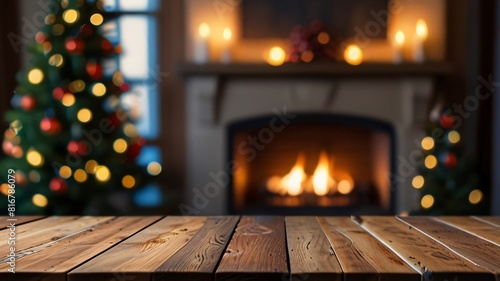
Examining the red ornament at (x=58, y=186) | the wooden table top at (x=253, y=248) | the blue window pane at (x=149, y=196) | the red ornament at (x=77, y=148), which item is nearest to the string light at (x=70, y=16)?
the red ornament at (x=77, y=148)

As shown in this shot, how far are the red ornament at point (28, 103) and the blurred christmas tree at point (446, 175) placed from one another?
2413 millimetres

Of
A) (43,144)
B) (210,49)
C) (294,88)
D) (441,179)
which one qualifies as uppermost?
(210,49)

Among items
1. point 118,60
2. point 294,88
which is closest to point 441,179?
point 294,88

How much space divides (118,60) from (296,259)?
279 centimetres

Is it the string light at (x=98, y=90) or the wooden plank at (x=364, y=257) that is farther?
the string light at (x=98, y=90)

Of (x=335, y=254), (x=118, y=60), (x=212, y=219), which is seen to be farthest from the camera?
(x=118, y=60)

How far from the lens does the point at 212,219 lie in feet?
4.58

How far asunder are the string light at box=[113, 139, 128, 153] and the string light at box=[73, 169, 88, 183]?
24 centimetres

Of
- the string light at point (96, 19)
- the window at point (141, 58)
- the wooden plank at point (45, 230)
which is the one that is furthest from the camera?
the window at point (141, 58)

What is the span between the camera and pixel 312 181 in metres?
3.59

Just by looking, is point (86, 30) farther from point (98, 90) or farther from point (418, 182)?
point (418, 182)

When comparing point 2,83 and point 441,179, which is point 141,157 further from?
point 441,179

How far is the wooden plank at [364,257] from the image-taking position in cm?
81

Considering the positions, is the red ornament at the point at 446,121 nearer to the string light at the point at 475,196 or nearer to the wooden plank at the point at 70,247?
the string light at the point at 475,196
